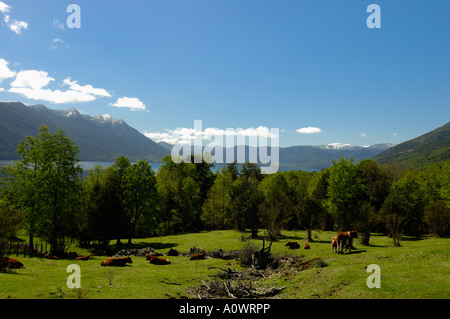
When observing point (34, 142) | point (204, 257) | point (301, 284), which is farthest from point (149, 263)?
point (34, 142)

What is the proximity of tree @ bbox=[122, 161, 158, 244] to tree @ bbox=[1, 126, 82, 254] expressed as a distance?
41.3ft

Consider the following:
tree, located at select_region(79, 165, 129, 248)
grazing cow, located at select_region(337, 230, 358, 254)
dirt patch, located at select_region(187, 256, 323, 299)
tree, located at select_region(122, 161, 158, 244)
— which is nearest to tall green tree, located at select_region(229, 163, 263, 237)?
tree, located at select_region(122, 161, 158, 244)

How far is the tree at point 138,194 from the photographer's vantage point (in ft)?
178

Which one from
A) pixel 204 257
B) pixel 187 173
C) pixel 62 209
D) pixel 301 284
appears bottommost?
pixel 204 257

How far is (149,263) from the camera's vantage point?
108 feet

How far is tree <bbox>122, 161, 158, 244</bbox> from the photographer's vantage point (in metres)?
54.4

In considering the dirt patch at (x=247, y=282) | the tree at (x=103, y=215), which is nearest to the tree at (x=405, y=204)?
the dirt patch at (x=247, y=282)

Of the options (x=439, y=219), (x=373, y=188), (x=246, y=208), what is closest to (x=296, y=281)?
(x=246, y=208)

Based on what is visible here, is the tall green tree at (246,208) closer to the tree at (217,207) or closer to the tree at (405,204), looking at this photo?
the tree at (217,207)
